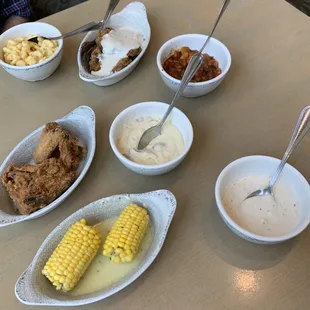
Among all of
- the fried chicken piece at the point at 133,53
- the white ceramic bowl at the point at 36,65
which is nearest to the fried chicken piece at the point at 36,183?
the white ceramic bowl at the point at 36,65

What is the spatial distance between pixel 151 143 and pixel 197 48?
1.42ft

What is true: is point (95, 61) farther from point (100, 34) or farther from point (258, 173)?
point (258, 173)

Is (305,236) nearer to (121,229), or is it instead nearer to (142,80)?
(121,229)

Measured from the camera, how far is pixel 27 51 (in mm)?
1259

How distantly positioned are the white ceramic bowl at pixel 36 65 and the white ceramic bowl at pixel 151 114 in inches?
14.1

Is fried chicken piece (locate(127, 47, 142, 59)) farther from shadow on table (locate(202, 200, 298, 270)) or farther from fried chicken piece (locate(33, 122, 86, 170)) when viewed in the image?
shadow on table (locate(202, 200, 298, 270))

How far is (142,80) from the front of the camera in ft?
4.26

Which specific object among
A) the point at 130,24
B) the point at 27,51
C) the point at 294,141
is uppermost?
the point at 294,141

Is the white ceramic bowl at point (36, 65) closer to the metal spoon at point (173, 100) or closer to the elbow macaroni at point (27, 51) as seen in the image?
the elbow macaroni at point (27, 51)

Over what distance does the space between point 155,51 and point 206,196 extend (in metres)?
0.64

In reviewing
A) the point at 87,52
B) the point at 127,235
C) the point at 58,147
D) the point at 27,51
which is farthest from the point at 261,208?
the point at 27,51

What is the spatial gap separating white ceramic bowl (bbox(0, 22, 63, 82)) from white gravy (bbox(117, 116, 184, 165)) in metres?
0.38

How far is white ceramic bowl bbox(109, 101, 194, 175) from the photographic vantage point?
3.16 ft

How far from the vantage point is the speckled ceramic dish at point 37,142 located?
958 mm
